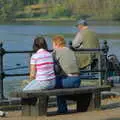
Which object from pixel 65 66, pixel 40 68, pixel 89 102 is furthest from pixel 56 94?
pixel 89 102

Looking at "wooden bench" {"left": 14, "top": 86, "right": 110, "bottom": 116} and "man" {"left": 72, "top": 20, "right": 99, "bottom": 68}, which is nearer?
"wooden bench" {"left": 14, "top": 86, "right": 110, "bottom": 116}

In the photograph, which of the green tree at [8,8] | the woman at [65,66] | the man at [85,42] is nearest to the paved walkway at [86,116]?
the woman at [65,66]

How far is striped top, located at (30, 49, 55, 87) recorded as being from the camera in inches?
411

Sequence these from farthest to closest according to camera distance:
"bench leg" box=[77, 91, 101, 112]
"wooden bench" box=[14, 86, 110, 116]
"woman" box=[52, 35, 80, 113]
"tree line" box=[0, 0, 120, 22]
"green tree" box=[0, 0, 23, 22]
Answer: "green tree" box=[0, 0, 23, 22]
"tree line" box=[0, 0, 120, 22]
"bench leg" box=[77, 91, 101, 112]
"woman" box=[52, 35, 80, 113]
"wooden bench" box=[14, 86, 110, 116]

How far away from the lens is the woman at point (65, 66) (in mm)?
10703

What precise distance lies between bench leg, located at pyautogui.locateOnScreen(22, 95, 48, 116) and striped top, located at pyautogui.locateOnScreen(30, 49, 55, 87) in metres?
0.35

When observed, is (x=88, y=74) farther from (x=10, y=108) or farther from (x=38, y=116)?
(x=38, y=116)

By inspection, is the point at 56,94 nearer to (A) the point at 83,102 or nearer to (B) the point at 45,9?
(A) the point at 83,102

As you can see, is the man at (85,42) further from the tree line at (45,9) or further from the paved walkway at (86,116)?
the tree line at (45,9)

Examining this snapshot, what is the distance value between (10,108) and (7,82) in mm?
8459

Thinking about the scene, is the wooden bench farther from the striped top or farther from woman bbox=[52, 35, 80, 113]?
the striped top

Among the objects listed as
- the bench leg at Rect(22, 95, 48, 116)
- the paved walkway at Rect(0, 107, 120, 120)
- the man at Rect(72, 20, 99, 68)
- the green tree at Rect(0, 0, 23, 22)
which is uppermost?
the man at Rect(72, 20, 99, 68)

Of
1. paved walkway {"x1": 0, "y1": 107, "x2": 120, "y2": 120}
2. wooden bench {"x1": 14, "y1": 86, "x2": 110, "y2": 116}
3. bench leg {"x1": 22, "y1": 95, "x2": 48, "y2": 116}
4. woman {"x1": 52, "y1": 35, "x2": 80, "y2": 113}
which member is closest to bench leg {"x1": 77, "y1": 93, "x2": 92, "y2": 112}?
wooden bench {"x1": 14, "y1": 86, "x2": 110, "y2": 116}

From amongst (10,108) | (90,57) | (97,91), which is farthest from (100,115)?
(90,57)
